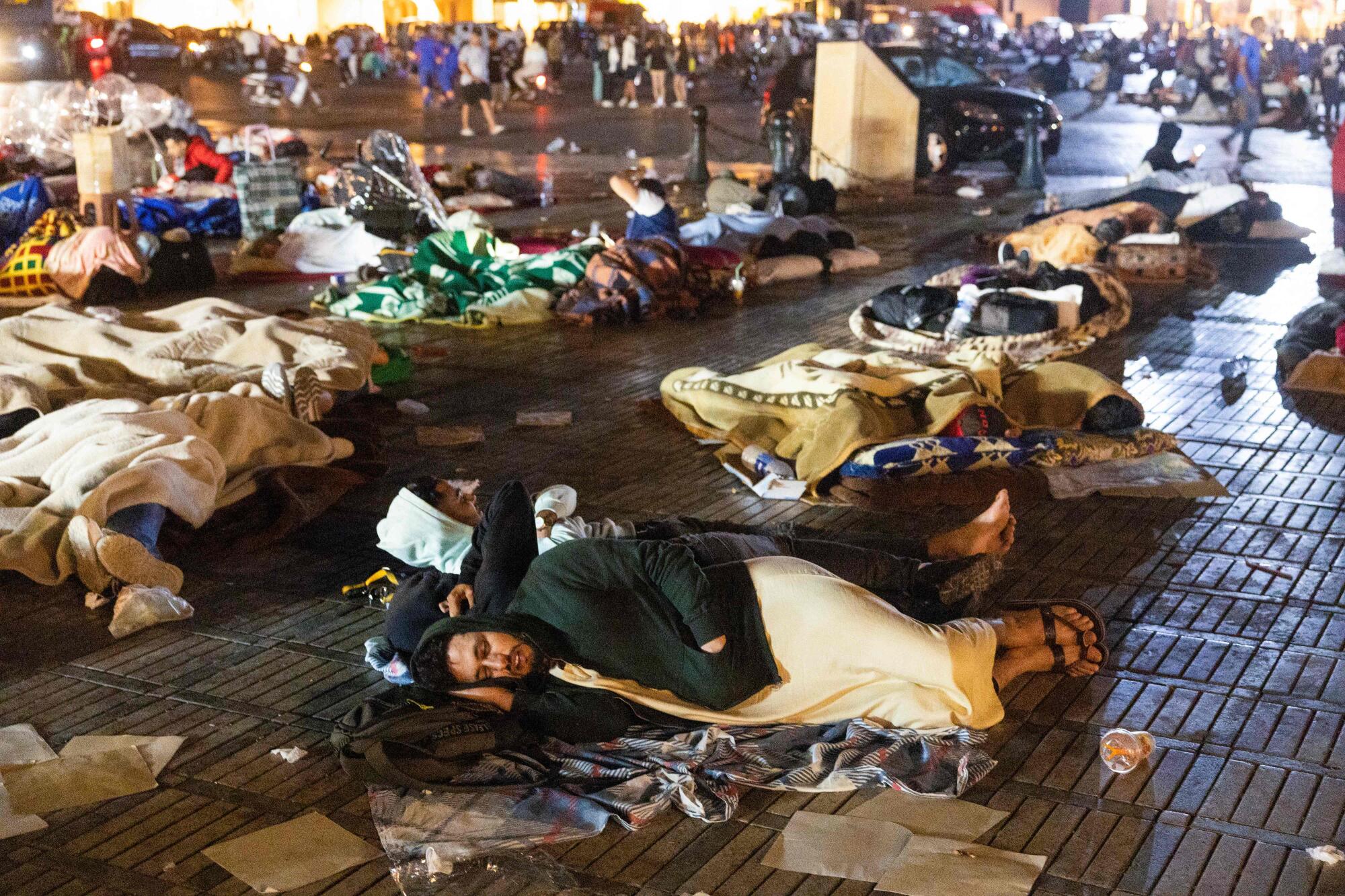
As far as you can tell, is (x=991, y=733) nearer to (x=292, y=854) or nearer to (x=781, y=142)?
(x=292, y=854)

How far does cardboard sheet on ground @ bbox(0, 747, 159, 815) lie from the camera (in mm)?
3516

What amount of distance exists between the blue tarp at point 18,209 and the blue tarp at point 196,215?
44.1 inches

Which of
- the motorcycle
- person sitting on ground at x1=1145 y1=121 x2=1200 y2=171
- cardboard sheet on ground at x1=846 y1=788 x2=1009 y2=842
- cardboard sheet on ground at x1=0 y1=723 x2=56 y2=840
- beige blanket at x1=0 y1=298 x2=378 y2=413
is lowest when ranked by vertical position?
the motorcycle

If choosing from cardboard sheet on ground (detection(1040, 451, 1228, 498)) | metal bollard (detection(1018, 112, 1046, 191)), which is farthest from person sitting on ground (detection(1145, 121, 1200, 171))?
cardboard sheet on ground (detection(1040, 451, 1228, 498))

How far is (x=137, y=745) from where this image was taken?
12.3 feet

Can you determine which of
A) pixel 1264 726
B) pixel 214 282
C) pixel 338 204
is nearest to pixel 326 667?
pixel 1264 726

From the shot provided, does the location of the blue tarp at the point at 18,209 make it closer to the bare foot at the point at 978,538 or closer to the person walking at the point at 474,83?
the bare foot at the point at 978,538

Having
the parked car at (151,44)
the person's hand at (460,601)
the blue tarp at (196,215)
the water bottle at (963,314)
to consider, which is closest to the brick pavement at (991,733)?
the person's hand at (460,601)

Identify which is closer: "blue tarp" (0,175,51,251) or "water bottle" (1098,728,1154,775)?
"water bottle" (1098,728,1154,775)

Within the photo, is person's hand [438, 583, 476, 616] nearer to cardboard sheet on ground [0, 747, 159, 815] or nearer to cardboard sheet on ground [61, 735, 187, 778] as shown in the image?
cardboard sheet on ground [61, 735, 187, 778]

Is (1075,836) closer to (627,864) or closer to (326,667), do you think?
(627,864)

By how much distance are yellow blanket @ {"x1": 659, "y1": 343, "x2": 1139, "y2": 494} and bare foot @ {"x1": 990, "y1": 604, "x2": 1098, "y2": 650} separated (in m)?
1.58

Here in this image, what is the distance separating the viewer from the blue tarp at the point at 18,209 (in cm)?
1048

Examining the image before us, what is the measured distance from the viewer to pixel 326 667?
425cm
